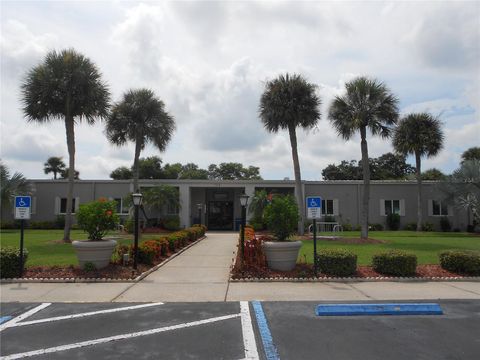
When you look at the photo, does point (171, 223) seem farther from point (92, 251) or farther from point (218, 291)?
point (218, 291)

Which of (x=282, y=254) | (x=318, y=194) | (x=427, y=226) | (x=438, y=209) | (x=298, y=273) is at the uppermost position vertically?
(x=318, y=194)

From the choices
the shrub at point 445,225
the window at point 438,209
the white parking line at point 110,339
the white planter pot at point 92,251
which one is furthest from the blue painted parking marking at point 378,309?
the window at point 438,209

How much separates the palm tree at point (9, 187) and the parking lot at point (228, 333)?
2191 cm

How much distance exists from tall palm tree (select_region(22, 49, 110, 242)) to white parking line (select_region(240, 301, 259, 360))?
14.1m

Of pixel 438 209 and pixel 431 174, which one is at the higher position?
pixel 431 174

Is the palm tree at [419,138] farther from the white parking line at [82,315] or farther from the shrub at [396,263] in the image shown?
the white parking line at [82,315]

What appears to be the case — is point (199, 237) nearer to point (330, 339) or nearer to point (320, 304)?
point (320, 304)

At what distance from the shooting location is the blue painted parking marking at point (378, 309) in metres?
6.64

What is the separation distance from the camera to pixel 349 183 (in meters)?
30.2

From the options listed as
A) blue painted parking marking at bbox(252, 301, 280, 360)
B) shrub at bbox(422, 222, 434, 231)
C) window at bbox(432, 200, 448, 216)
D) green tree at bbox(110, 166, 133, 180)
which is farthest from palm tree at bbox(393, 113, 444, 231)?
green tree at bbox(110, 166, 133, 180)

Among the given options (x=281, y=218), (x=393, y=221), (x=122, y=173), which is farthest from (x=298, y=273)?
(x=122, y=173)

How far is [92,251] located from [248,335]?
6.10 metres

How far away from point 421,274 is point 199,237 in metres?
13.8

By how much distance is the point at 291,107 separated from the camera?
74.0 ft
